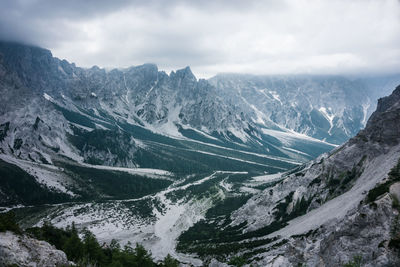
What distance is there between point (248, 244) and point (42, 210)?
128 metres

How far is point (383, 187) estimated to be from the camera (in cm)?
7194

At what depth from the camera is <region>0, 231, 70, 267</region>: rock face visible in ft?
117

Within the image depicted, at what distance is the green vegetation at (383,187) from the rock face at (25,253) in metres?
65.2

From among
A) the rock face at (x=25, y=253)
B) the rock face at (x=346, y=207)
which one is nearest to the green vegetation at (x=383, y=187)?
the rock face at (x=346, y=207)

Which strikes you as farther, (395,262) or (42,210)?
(42,210)

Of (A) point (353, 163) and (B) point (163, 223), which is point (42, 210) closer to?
(B) point (163, 223)

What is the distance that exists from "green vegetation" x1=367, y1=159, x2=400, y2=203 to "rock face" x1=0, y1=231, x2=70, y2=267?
214 feet

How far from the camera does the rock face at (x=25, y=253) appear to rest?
1409 inches

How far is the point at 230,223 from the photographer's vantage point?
159m

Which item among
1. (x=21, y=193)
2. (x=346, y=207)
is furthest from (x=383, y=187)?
(x=21, y=193)

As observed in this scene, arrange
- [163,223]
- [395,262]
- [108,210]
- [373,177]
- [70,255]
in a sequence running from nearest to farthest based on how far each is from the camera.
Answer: [395,262], [70,255], [373,177], [163,223], [108,210]

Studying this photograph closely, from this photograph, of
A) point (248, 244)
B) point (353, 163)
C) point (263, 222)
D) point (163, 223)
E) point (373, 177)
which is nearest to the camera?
point (373, 177)

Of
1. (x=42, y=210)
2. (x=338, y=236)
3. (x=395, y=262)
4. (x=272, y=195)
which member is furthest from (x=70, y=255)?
(x=42, y=210)

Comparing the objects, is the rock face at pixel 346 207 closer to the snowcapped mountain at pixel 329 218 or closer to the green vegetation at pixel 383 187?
the green vegetation at pixel 383 187
